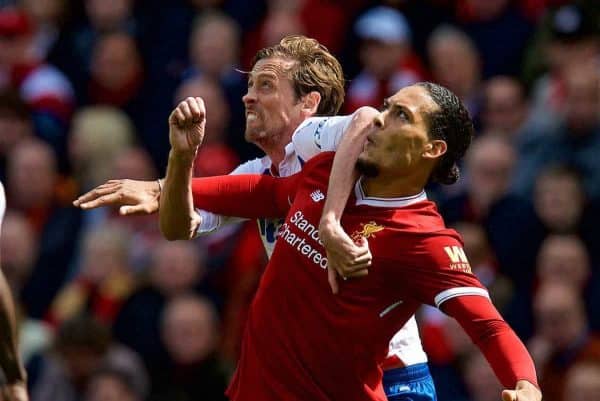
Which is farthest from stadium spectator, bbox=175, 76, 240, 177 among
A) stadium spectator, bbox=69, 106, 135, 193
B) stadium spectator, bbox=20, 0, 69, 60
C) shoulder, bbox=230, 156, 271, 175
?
shoulder, bbox=230, 156, 271, 175

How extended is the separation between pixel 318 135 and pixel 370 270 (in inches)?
24.0

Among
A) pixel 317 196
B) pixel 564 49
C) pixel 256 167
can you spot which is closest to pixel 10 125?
pixel 564 49

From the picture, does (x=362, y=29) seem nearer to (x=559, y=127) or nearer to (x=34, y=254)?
(x=559, y=127)

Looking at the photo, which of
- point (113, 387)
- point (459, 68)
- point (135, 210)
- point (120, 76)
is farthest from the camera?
point (120, 76)

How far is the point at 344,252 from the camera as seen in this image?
18.2ft

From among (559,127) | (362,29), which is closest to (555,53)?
(559,127)

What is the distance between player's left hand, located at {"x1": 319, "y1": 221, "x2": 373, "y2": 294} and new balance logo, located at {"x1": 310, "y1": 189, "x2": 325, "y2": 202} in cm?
24

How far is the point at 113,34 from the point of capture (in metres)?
11.5

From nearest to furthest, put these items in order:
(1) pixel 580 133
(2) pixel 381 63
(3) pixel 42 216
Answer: (1) pixel 580 133
(2) pixel 381 63
(3) pixel 42 216

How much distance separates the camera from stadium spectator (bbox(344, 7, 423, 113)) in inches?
394

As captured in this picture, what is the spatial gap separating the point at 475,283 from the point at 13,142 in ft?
19.1

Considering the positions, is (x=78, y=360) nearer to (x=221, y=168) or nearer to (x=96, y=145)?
(x=221, y=168)

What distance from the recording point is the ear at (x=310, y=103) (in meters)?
6.44

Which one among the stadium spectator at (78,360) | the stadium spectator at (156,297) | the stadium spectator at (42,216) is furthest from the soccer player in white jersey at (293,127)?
the stadium spectator at (42,216)
